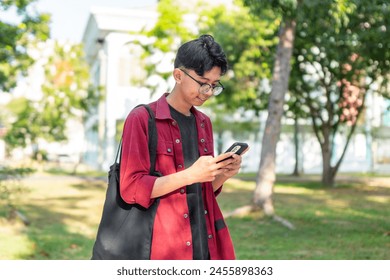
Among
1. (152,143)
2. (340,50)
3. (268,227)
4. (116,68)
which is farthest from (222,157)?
(116,68)

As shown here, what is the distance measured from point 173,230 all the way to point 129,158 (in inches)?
14.4

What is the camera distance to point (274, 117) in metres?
14.4

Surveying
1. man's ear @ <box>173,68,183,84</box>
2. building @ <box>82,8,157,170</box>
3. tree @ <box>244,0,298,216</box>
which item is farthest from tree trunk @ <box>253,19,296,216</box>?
building @ <box>82,8,157,170</box>

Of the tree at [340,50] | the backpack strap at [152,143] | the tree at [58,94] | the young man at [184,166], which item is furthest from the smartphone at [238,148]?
the tree at [58,94]

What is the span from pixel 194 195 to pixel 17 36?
10.9 meters

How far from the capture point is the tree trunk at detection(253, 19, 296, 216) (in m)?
14.3

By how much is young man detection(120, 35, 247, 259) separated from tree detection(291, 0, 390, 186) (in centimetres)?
773

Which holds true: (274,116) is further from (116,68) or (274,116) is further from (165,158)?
(116,68)

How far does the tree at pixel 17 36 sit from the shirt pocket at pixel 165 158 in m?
9.63

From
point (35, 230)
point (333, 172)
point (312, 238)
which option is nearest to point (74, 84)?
point (333, 172)

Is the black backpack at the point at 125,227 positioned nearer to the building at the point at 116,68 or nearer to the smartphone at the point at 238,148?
the smartphone at the point at 238,148

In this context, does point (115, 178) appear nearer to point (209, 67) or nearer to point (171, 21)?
point (209, 67)

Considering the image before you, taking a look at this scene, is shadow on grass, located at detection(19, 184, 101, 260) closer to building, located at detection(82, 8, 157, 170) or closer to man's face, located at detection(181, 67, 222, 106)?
man's face, located at detection(181, 67, 222, 106)

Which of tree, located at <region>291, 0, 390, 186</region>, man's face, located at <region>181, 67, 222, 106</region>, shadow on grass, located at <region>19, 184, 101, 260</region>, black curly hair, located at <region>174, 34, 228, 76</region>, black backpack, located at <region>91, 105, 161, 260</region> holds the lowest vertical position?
shadow on grass, located at <region>19, 184, 101, 260</region>
